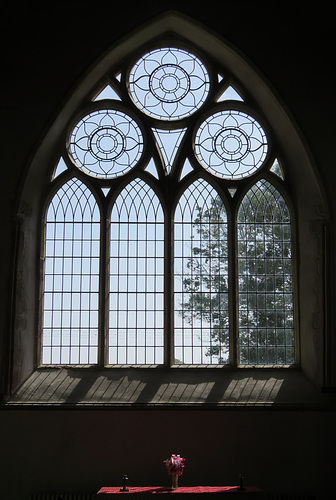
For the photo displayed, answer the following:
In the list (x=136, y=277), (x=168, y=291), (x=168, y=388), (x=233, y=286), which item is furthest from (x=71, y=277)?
(x=233, y=286)

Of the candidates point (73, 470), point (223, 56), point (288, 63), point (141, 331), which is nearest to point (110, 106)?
point (223, 56)

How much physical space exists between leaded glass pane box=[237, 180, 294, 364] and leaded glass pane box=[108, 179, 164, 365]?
3.64ft

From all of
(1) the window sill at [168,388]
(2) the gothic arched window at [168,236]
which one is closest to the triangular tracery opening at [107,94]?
(2) the gothic arched window at [168,236]

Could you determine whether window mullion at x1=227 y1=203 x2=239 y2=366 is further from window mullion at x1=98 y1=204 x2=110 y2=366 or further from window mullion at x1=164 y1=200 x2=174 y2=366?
window mullion at x1=98 y1=204 x2=110 y2=366

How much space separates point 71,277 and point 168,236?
4.62 ft

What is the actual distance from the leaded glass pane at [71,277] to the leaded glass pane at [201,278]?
112cm

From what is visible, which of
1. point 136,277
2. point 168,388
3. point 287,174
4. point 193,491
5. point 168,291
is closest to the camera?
point 193,491

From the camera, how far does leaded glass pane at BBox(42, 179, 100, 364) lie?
7.84m

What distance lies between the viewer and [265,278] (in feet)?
26.3

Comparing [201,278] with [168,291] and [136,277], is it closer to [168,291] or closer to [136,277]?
[168,291]

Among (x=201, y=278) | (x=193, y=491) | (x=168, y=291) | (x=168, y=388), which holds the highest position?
(x=201, y=278)

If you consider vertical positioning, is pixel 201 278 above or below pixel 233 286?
above

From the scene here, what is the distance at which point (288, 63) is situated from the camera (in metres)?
7.71

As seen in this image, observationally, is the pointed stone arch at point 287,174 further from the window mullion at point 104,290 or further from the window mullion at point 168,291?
the window mullion at point 168,291
